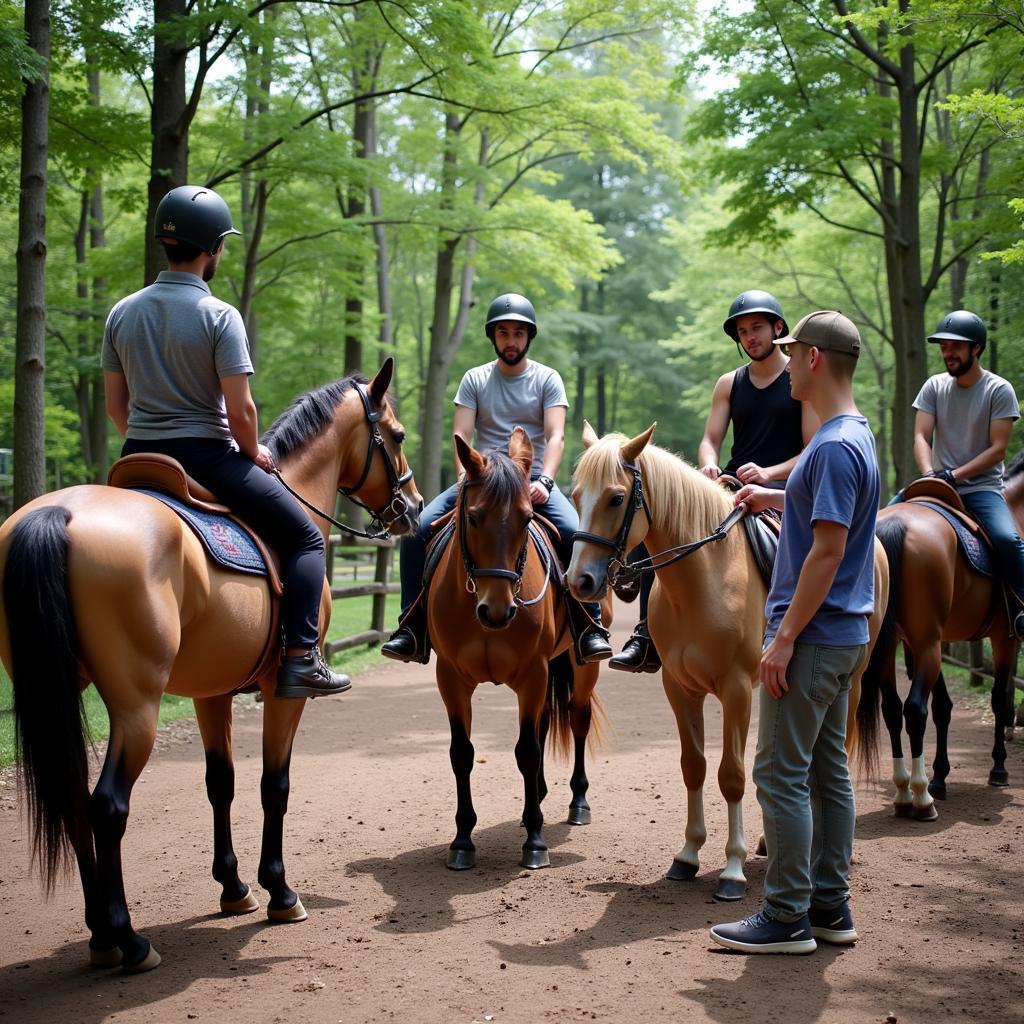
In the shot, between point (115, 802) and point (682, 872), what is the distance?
2971 millimetres

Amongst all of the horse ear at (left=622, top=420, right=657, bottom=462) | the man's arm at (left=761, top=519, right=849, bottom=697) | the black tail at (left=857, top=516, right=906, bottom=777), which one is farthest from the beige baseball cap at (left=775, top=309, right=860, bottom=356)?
the black tail at (left=857, top=516, right=906, bottom=777)

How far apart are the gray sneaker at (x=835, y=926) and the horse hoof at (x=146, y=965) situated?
271 cm

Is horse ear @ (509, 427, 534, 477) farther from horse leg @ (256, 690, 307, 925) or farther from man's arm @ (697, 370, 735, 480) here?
horse leg @ (256, 690, 307, 925)

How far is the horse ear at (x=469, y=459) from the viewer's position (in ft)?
18.5

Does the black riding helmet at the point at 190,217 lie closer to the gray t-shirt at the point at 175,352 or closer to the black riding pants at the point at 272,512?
the gray t-shirt at the point at 175,352

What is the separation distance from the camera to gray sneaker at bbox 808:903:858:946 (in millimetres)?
4574

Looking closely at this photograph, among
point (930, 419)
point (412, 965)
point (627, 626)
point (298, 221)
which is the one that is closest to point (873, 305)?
point (627, 626)

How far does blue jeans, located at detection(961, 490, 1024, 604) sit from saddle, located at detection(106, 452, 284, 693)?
17.8 feet

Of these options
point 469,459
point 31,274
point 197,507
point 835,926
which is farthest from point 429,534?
point 31,274

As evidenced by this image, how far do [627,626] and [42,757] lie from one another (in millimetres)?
15049

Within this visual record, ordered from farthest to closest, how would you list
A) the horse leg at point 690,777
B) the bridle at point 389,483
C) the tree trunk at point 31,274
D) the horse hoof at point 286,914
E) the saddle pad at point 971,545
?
the tree trunk at point 31,274
the saddle pad at point 971,545
the bridle at point 389,483
the horse leg at point 690,777
the horse hoof at point 286,914

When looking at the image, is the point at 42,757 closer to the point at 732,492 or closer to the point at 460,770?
the point at 460,770

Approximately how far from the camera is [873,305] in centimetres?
2678

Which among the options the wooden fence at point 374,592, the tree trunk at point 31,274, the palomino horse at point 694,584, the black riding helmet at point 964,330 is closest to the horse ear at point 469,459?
the palomino horse at point 694,584
